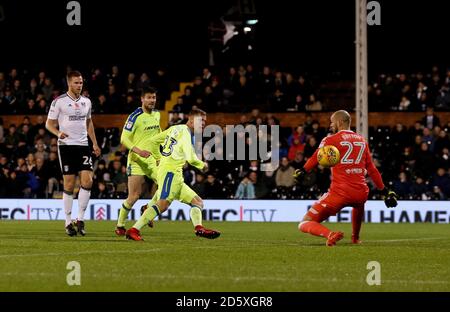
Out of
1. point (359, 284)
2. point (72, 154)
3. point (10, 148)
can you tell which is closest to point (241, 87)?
point (10, 148)

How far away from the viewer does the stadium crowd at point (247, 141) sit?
27.0 m

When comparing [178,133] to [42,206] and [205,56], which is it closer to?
[42,206]

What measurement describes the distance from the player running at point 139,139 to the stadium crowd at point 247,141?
975 cm

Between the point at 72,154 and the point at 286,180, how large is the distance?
454 inches

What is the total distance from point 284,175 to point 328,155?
42.6 feet

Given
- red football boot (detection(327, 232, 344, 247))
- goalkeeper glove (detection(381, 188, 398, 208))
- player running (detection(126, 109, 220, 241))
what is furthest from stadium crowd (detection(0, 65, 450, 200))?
red football boot (detection(327, 232, 344, 247))

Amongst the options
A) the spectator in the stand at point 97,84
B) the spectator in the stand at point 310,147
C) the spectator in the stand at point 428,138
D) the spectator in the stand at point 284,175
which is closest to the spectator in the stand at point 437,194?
the spectator in the stand at point 428,138

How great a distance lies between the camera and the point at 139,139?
17.2 m

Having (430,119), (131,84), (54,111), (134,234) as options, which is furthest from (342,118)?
(131,84)

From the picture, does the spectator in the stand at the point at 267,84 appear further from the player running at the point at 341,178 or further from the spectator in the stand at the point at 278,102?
the player running at the point at 341,178

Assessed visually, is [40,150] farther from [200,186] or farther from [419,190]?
[419,190]

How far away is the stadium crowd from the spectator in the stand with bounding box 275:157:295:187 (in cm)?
3

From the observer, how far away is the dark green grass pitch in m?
9.84

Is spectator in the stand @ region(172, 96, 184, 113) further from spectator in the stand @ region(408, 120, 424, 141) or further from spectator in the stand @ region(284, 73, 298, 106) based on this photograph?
spectator in the stand @ region(408, 120, 424, 141)
